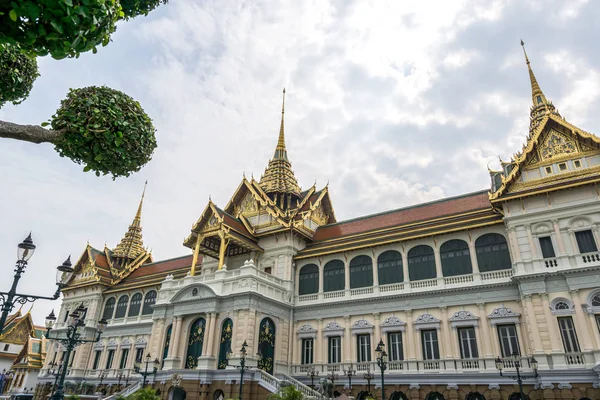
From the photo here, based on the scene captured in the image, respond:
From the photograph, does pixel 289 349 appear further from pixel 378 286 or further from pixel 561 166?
pixel 561 166

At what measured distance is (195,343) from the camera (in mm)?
25906

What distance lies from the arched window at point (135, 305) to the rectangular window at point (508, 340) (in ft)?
97.7

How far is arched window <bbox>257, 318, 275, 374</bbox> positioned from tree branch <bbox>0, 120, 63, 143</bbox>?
1961 cm

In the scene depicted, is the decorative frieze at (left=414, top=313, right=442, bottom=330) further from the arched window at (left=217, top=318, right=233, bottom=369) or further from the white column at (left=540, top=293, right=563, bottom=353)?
the arched window at (left=217, top=318, right=233, bottom=369)

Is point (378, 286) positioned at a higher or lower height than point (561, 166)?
lower

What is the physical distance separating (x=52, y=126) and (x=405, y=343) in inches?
835

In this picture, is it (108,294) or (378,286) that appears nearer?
(378,286)

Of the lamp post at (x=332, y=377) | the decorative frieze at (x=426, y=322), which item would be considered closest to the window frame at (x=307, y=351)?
the lamp post at (x=332, y=377)

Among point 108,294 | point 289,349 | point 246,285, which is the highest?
point 108,294

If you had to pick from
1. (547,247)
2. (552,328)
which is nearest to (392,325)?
(552,328)

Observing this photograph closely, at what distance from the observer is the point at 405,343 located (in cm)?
2333

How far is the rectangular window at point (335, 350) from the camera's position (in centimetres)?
2505

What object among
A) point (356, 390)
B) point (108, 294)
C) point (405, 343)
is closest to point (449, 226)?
point (405, 343)

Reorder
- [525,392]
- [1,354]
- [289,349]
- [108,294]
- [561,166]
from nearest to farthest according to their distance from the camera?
[525,392], [561,166], [289,349], [108,294], [1,354]
